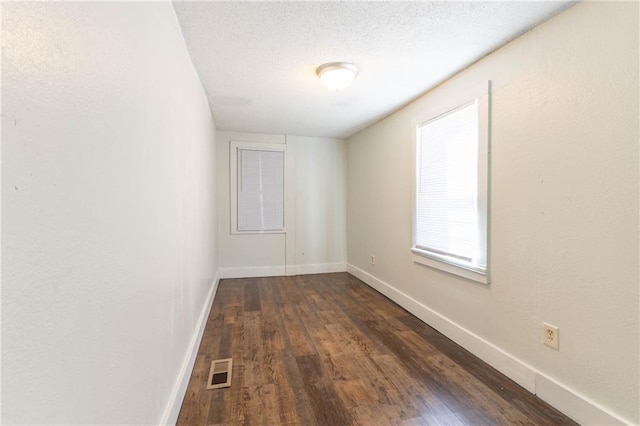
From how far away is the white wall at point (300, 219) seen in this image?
4660 mm

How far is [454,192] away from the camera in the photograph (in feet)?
8.41

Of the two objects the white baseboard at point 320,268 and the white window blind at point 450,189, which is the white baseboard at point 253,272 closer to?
the white baseboard at point 320,268

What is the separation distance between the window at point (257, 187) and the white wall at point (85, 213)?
319 centimetres

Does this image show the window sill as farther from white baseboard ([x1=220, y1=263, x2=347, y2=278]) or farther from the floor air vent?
white baseboard ([x1=220, y1=263, x2=347, y2=278])

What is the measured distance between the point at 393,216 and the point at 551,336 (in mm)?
2027

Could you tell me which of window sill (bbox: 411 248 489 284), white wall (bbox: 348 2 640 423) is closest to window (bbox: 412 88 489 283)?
window sill (bbox: 411 248 489 284)

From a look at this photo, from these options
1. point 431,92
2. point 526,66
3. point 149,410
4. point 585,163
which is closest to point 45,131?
point 149,410

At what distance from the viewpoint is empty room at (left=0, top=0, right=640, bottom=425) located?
0.63 m

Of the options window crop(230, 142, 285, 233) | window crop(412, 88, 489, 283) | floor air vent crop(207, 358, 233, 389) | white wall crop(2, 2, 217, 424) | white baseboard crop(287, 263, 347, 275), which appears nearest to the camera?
white wall crop(2, 2, 217, 424)

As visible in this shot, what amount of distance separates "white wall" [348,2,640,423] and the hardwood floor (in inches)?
10.0

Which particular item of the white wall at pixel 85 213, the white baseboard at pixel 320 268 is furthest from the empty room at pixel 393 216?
the white baseboard at pixel 320 268

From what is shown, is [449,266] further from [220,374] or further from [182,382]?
[182,382]

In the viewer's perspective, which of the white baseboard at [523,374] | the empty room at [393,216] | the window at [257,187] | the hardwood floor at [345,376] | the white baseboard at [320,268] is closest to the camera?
the empty room at [393,216]

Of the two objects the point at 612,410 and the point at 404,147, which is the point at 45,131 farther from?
the point at 404,147
